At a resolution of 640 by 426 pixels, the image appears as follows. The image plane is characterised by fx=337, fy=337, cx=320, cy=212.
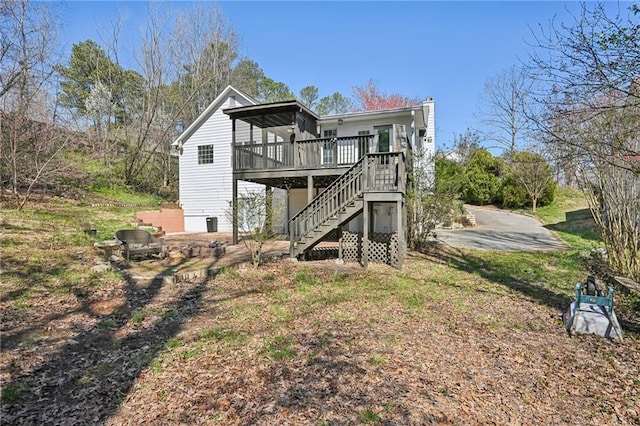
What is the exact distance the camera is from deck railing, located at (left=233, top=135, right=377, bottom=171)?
11.2 m

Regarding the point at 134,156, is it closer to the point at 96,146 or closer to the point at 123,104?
the point at 96,146

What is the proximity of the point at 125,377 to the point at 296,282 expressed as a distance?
4556mm

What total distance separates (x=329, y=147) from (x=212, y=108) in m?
8.69

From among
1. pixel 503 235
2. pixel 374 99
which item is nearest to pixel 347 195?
pixel 503 235

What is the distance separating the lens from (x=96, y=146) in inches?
857

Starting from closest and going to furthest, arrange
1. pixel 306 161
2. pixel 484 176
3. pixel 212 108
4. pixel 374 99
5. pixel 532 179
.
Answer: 1. pixel 306 161
2. pixel 212 108
3. pixel 532 179
4. pixel 484 176
5. pixel 374 99

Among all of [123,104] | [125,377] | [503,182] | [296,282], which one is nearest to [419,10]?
[296,282]

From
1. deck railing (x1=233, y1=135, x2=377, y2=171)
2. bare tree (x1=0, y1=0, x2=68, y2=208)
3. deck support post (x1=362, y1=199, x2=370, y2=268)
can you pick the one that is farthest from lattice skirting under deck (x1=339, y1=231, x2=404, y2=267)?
bare tree (x1=0, y1=0, x2=68, y2=208)

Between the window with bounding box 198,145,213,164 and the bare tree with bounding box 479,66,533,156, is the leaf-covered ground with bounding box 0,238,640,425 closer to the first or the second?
the window with bounding box 198,145,213,164

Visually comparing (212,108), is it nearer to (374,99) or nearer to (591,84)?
(591,84)

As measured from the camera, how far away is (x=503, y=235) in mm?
16609

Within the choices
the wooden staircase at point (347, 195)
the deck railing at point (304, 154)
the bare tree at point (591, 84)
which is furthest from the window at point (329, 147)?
the bare tree at point (591, 84)

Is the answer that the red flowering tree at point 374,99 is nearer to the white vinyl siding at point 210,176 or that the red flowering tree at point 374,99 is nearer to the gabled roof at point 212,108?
the gabled roof at point 212,108

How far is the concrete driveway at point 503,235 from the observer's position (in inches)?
541
